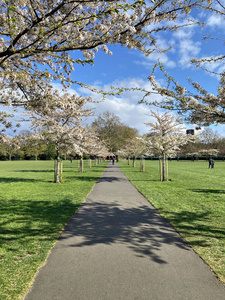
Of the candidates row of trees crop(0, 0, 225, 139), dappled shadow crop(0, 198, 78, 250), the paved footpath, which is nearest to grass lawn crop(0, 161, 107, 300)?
dappled shadow crop(0, 198, 78, 250)

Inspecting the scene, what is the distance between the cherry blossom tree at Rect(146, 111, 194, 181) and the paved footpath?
10192 millimetres

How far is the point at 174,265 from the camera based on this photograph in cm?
338

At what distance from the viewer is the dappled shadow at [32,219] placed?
4746 mm

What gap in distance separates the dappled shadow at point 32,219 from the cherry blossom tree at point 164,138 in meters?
8.73

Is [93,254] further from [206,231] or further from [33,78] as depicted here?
[33,78]

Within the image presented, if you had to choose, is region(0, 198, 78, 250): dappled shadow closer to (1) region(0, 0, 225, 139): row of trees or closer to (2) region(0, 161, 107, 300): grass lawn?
(2) region(0, 161, 107, 300): grass lawn

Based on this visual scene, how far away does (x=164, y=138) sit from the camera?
15.3 m

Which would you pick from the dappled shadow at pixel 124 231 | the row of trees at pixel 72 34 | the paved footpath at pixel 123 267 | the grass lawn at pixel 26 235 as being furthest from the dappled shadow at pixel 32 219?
the row of trees at pixel 72 34

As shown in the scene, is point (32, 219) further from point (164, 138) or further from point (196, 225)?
point (164, 138)

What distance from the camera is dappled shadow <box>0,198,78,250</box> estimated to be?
4746 millimetres

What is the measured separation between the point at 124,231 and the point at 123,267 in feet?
5.46

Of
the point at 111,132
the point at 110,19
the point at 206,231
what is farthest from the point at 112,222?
the point at 111,132

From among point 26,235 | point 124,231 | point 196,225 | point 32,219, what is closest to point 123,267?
point 124,231

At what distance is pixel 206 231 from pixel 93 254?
295cm
